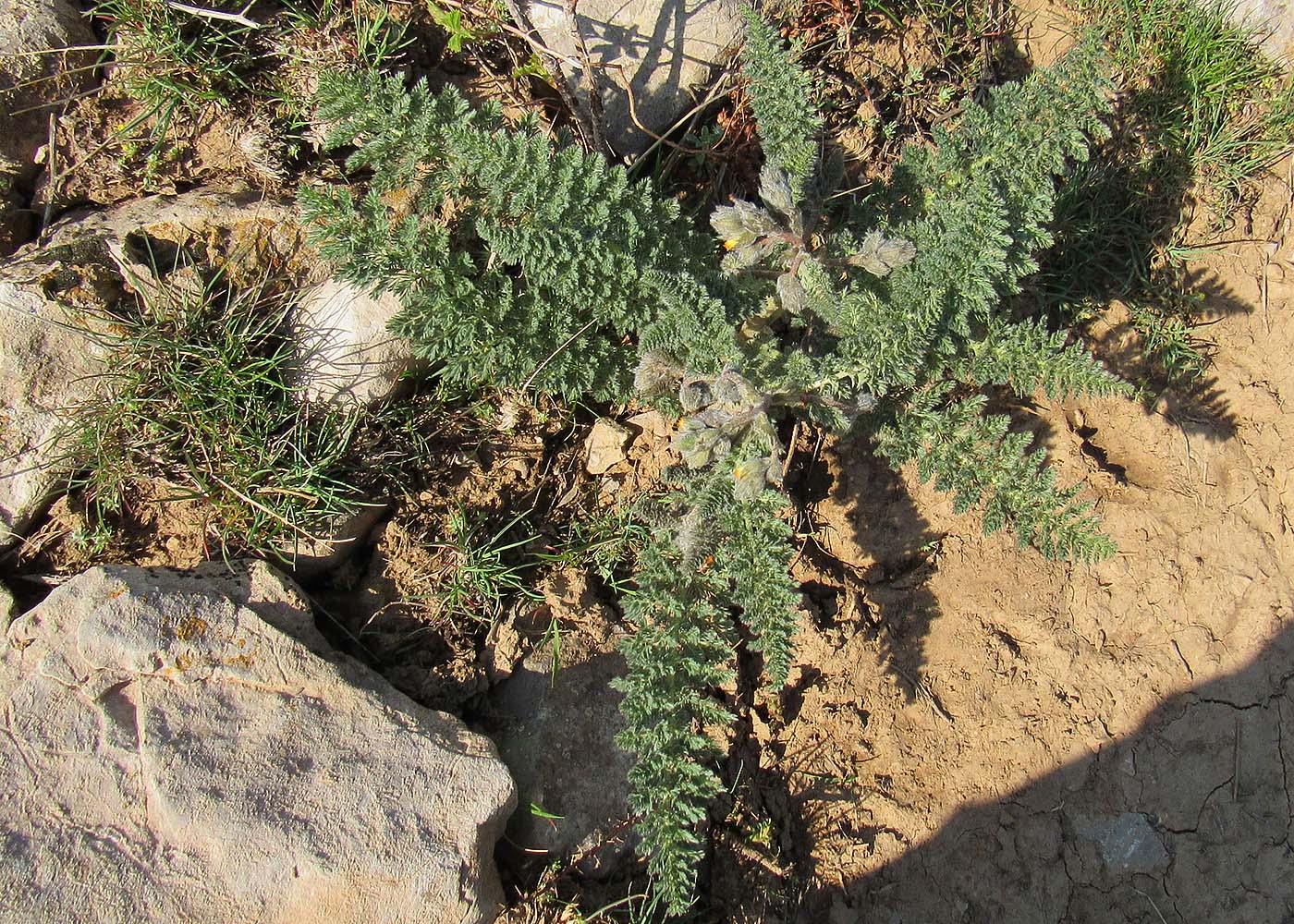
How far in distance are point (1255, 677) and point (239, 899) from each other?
13.5 ft

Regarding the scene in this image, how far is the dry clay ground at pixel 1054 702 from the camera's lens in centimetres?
356

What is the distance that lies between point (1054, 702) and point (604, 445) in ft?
7.27

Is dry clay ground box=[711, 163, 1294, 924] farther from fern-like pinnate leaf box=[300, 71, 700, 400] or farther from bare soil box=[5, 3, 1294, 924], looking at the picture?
fern-like pinnate leaf box=[300, 71, 700, 400]

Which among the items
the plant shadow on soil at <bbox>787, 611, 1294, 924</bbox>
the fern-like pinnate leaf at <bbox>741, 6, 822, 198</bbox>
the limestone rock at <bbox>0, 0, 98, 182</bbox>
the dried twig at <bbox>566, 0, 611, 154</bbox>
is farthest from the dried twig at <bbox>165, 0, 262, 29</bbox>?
the plant shadow on soil at <bbox>787, 611, 1294, 924</bbox>

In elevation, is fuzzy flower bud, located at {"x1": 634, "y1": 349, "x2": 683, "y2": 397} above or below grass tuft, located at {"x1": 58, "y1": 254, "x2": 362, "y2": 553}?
above

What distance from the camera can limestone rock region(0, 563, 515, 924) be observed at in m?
2.95

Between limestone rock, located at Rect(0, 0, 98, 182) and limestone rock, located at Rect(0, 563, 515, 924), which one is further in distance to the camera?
limestone rock, located at Rect(0, 0, 98, 182)

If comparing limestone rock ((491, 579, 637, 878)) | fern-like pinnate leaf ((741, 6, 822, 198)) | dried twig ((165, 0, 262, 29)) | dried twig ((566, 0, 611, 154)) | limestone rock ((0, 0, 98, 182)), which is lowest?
limestone rock ((491, 579, 637, 878))

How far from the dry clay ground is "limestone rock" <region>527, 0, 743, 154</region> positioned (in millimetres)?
1830

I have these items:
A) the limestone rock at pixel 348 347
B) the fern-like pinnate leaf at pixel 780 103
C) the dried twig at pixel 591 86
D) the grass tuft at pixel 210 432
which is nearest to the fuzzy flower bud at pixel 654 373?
the fern-like pinnate leaf at pixel 780 103

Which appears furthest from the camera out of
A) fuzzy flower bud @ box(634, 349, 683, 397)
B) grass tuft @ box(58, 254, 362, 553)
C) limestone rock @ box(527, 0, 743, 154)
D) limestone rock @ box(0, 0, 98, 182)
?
limestone rock @ box(527, 0, 743, 154)

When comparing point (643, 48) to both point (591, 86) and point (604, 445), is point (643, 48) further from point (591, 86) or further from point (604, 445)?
point (604, 445)

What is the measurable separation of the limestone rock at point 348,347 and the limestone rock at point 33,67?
1.49 metres

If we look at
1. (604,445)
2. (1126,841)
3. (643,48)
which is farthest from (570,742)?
(643,48)
